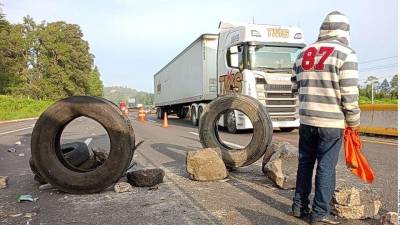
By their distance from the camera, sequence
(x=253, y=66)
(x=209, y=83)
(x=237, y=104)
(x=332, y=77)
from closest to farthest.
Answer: (x=332, y=77)
(x=237, y=104)
(x=253, y=66)
(x=209, y=83)

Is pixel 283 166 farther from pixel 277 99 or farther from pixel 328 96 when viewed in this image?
pixel 277 99

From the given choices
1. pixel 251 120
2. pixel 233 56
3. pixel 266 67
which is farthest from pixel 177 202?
pixel 233 56

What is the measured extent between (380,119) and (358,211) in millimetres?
9993

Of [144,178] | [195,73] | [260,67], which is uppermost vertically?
[195,73]

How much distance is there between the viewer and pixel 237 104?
712 cm

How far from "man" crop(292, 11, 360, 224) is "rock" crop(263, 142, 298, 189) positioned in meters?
1.36

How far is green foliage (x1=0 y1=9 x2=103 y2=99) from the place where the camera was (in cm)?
5678

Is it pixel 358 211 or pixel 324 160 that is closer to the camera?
pixel 324 160

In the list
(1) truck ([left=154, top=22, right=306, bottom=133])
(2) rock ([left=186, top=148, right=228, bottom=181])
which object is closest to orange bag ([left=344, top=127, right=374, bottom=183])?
(2) rock ([left=186, top=148, right=228, bottom=181])

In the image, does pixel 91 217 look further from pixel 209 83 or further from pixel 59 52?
pixel 59 52

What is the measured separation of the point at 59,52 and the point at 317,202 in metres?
63.3

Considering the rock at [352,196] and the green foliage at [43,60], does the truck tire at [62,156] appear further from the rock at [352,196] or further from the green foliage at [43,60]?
the green foliage at [43,60]

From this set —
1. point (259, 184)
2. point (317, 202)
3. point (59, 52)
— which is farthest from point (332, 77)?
point (59, 52)

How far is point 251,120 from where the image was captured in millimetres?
6949
